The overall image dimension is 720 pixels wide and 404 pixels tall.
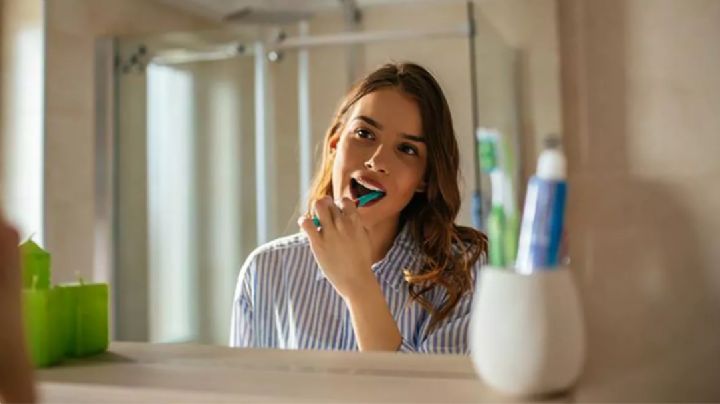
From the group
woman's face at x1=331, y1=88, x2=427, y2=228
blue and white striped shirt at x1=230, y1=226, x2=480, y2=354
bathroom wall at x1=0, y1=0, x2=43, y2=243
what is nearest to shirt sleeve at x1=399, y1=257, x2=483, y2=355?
blue and white striped shirt at x1=230, y1=226, x2=480, y2=354

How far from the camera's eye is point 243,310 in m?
0.72

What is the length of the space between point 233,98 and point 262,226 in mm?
164

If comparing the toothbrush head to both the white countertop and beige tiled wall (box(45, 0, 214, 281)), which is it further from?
beige tiled wall (box(45, 0, 214, 281))

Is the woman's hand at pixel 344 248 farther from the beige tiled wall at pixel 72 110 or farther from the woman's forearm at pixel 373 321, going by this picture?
the beige tiled wall at pixel 72 110

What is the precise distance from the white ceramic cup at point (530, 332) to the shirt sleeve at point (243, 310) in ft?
0.94

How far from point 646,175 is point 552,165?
0.09m

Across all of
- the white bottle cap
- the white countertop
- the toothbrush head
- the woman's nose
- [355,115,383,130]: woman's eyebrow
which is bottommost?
the white countertop

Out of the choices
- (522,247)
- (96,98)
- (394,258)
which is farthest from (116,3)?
(522,247)

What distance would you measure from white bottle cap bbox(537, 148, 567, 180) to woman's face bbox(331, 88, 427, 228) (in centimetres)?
12

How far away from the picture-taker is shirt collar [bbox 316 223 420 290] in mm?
643

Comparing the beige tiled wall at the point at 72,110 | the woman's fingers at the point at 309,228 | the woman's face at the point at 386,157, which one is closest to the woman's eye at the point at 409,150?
the woman's face at the point at 386,157

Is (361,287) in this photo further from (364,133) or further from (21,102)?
(21,102)

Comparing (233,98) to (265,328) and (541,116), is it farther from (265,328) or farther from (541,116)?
(541,116)

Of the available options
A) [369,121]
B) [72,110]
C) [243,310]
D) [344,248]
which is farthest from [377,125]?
[72,110]
